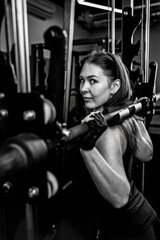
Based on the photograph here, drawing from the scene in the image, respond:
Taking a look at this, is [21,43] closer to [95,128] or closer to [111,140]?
[95,128]

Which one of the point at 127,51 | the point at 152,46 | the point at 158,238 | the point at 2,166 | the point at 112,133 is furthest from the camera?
the point at 152,46

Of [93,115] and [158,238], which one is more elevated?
[93,115]

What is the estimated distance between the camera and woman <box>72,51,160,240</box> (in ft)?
3.04

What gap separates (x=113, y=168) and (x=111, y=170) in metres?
0.06

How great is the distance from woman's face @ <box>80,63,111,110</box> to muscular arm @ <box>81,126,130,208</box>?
13 centimetres

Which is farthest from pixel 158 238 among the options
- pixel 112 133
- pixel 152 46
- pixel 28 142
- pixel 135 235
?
pixel 152 46

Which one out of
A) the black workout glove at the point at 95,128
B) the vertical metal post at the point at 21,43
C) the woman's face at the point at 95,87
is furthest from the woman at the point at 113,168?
the vertical metal post at the point at 21,43

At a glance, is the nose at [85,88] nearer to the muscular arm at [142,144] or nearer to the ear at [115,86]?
the ear at [115,86]

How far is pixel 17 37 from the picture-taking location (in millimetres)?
433

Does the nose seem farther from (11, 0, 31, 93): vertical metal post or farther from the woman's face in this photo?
(11, 0, 31, 93): vertical metal post

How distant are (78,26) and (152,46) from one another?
171 centimetres

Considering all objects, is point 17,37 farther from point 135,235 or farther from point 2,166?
point 135,235

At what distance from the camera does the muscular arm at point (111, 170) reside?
84 centimetres

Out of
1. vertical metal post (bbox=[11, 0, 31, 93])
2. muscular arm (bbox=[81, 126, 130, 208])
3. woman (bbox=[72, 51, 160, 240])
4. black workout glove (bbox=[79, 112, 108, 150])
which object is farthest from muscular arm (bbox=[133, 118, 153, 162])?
vertical metal post (bbox=[11, 0, 31, 93])
